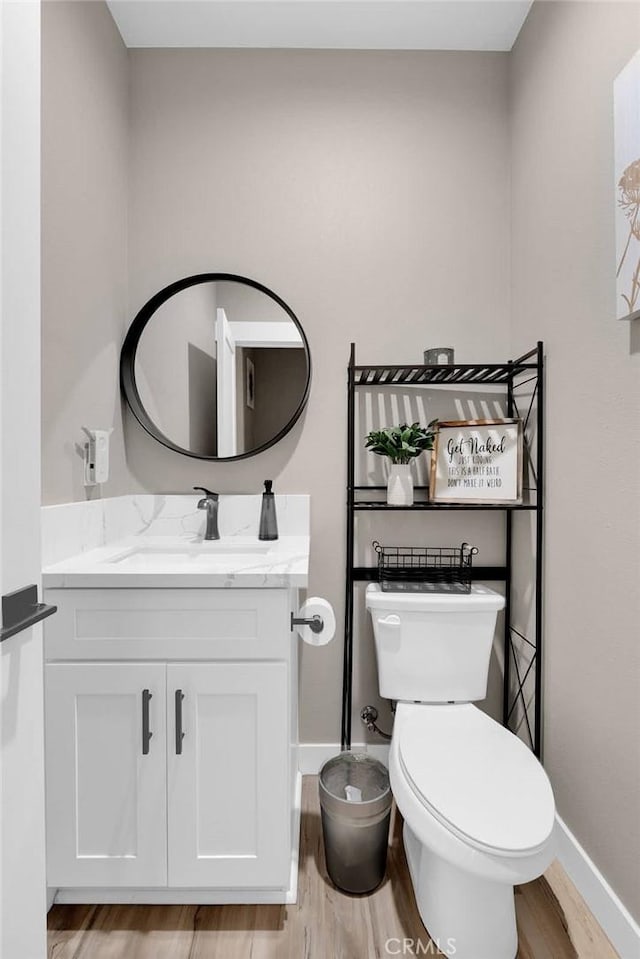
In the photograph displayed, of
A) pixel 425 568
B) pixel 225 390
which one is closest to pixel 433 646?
pixel 425 568

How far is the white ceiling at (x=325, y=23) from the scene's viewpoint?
1721 millimetres

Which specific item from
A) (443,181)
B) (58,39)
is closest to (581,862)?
(443,181)

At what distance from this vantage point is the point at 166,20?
5.84 ft

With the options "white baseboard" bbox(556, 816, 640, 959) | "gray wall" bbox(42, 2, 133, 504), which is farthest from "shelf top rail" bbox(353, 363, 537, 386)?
"white baseboard" bbox(556, 816, 640, 959)

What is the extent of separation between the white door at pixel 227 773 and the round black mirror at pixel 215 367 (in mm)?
848

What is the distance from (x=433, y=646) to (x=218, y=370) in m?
1.19

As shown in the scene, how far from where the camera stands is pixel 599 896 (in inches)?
50.8

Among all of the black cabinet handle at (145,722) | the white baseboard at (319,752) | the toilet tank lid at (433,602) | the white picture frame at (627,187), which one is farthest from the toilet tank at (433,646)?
the white picture frame at (627,187)

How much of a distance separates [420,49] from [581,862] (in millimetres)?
2612

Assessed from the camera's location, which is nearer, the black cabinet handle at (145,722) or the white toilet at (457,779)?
the white toilet at (457,779)

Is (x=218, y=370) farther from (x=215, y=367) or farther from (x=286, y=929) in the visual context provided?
(x=286, y=929)

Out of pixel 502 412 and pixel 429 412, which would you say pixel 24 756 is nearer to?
pixel 429 412

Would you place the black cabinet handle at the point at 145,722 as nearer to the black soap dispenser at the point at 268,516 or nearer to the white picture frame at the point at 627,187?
the black soap dispenser at the point at 268,516

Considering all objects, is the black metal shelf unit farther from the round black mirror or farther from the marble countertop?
the marble countertop
